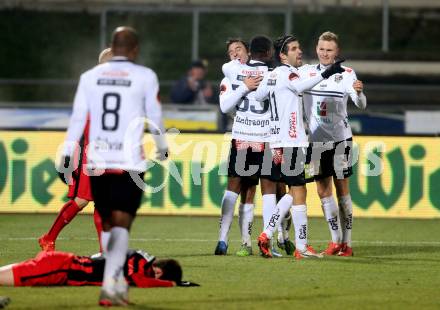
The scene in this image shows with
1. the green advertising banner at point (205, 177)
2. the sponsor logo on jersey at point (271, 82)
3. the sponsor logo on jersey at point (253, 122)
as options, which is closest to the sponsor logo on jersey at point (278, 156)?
the sponsor logo on jersey at point (253, 122)

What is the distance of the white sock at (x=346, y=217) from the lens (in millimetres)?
12727

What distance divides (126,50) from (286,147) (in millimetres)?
3516

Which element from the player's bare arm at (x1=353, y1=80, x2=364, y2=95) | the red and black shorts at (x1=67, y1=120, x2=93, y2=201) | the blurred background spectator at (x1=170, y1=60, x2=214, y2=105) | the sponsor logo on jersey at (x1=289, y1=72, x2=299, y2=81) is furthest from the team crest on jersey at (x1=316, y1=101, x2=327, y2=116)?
the blurred background spectator at (x1=170, y1=60, x2=214, y2=105)

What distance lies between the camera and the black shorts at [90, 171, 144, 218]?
28.2 ft

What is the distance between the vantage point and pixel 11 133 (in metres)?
17.8

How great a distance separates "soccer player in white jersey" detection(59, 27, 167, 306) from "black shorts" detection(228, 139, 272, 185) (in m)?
3.57

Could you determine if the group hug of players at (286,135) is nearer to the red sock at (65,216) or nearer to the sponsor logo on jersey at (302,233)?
the sponsor logo on jersey at (302,233)

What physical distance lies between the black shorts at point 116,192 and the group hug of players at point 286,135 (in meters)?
A: 3.40

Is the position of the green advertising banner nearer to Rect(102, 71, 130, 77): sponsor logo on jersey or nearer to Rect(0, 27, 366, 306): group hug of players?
Rect(0, 27, 366, 306): group hug of players

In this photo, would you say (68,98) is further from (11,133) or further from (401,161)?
(401,161)

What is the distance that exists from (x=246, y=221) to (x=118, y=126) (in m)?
4.32

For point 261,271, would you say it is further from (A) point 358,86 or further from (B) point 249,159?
(A) point 358,86

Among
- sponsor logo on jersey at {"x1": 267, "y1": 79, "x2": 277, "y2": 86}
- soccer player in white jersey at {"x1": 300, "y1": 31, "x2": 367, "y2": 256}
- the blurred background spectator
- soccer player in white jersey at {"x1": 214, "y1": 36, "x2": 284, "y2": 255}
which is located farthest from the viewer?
the blurred background spectator

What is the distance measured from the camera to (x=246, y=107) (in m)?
12.4
